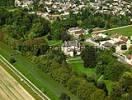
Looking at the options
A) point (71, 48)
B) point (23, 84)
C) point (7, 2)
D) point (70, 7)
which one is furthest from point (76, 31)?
point (7, 2)

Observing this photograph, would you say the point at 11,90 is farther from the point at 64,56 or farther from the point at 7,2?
the point at 7,2

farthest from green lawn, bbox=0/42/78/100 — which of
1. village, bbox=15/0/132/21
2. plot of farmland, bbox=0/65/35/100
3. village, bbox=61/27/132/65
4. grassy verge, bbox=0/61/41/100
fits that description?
village, bbox=15/0/132/21

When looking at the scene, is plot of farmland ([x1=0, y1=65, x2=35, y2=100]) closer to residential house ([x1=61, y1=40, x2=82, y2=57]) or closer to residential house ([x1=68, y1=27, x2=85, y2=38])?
residential house ([x1=61, y1=40, x2=82, y2=57])

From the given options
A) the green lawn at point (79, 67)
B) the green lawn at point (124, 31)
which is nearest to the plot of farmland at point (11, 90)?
the green lawn at point (79, 67)

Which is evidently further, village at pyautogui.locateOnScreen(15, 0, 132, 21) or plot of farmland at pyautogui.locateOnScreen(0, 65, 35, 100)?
village at pyautogui.locateOnScreen(15, 0, 132, 21)

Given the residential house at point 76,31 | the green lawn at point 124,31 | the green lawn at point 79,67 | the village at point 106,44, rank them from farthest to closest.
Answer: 1. the green lawn at point 124,31
2. the residential house at point 76,31
3. the village at point 106,44
4. the green lawn at point 79,67

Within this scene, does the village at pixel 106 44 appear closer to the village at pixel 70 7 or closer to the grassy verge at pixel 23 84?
the grassy verge at pixel 23 84

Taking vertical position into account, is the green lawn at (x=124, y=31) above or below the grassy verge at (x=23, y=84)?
below

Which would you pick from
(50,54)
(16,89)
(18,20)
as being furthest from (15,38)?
(16,89)
